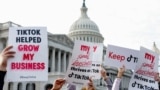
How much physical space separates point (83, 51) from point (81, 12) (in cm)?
10021

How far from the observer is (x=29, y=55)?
6.99 m

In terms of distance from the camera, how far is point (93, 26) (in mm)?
103000

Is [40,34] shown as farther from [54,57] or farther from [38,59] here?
[54,57]

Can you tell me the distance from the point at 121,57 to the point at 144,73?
67 cm

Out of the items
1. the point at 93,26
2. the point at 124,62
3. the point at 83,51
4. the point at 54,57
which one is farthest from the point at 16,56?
the point at 93,26

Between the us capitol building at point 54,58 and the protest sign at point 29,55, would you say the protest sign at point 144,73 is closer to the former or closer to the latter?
the protest sign at point 29,55

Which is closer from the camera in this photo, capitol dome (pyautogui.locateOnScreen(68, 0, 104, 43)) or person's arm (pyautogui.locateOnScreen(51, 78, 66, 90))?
person's arm (pyautogui.locateOnScreen(51, 78, 66, 90))

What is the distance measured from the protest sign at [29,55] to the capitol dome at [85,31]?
297 ft

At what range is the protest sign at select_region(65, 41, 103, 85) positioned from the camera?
9031 millimetres

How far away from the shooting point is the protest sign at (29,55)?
22.3 ft

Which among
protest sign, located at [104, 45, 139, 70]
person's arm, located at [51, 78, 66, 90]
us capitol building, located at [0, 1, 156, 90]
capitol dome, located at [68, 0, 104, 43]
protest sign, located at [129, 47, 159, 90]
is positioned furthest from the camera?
capitol dome, located at [68, 0, 104, 43]

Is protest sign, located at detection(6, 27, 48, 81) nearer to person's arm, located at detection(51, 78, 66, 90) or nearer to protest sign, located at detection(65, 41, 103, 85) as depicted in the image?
person's arm, located at detection(51, 78, 66, 90)

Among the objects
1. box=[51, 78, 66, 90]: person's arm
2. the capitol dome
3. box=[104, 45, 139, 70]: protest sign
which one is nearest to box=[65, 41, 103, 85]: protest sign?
box=[104, 45, 139, 70]: protest sign

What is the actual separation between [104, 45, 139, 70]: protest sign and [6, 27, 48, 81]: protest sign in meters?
3.17
